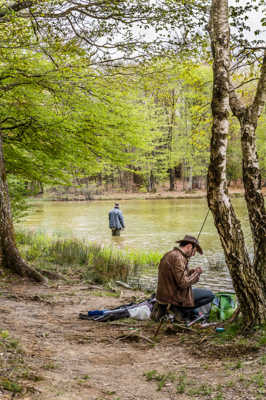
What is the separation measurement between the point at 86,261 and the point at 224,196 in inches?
285

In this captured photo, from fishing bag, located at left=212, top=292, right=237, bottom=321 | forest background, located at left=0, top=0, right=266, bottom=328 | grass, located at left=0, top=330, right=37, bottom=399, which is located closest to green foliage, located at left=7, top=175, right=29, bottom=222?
forest background, located at left=0, top=0, right=266, bottom=328

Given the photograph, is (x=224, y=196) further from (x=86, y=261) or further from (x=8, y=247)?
(x=86, y=261)

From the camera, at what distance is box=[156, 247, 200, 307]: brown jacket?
5559mm

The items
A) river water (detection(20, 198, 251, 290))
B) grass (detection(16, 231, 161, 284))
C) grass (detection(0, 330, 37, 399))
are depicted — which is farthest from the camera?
river water (detection(20, 198, 251, 290))

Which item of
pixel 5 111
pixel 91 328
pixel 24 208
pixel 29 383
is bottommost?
pixel 91 328

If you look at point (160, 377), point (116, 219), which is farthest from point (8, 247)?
point (116, 219)

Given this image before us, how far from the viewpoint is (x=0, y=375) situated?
10.7ft

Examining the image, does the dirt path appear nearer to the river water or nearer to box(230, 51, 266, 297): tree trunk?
box(230, 51, 266, 297): tree trunk

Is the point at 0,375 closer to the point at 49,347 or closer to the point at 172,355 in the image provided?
the point at 49,347

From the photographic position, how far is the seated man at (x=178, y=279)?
18.3ft

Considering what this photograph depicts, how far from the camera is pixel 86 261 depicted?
11.3 m

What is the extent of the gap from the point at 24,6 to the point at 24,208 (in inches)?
272

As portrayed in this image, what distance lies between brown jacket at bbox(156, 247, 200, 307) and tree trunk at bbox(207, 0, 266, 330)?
2.86ft

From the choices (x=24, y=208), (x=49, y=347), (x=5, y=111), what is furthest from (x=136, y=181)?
(x=49, y=347)
